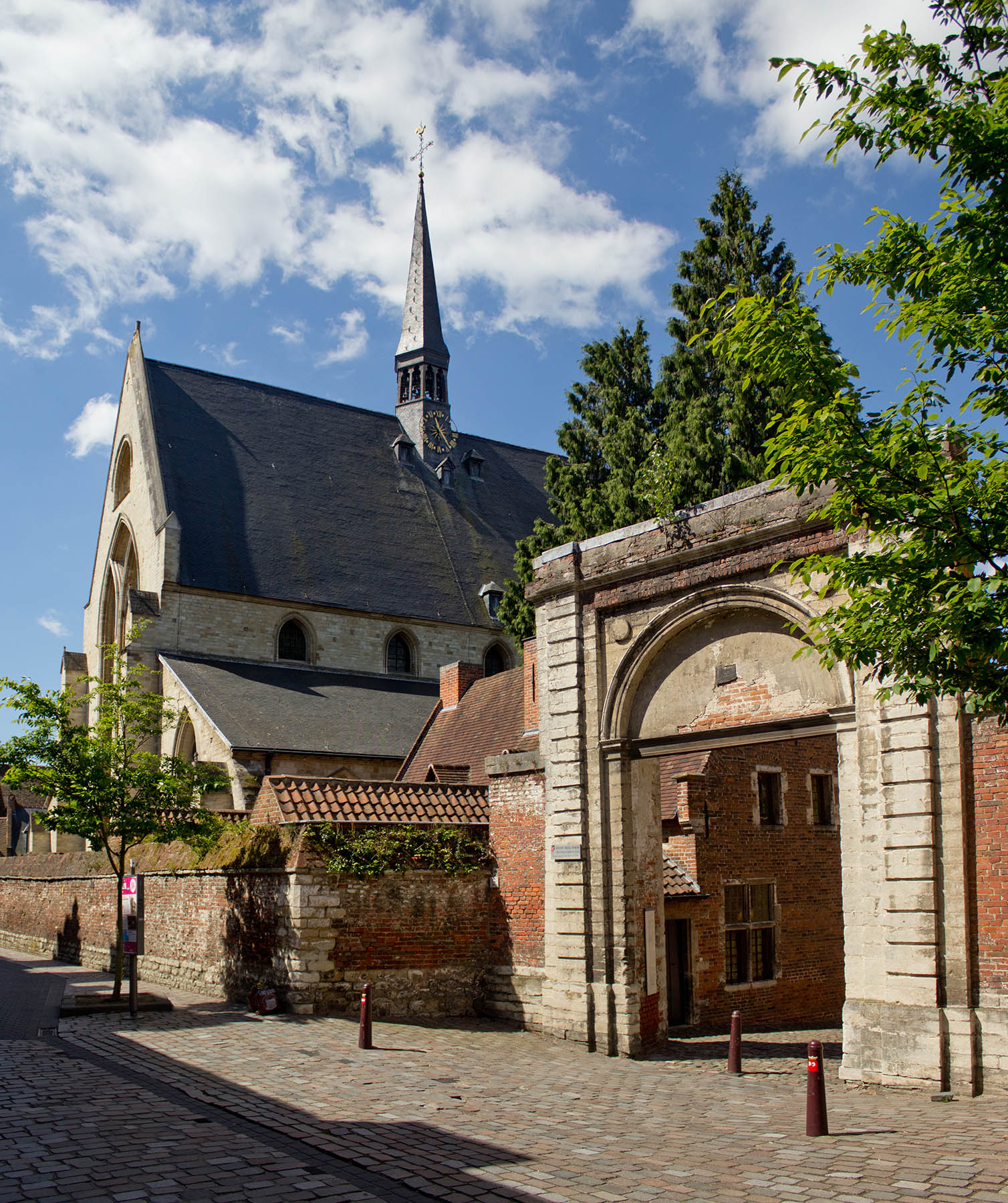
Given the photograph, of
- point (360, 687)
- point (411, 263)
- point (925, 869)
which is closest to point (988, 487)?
point (925, 869)

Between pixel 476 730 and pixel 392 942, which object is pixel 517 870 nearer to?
pixel 392 942

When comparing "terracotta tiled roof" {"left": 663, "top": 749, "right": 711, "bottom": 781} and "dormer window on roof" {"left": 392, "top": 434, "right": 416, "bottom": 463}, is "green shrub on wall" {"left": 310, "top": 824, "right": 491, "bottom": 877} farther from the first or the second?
"dormer window on roof" {"left": 392, "top": 434, "right": 416, "bottom": 463}

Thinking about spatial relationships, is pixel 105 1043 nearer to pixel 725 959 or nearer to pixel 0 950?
pixel 725 959

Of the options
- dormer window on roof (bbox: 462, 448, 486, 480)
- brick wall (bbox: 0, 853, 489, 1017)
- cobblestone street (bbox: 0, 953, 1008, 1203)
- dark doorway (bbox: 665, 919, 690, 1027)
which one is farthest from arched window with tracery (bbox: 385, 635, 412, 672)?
cobblestone street (bbox: 0, 953, 1008, 1203)

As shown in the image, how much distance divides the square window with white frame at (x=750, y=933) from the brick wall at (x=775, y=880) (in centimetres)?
12

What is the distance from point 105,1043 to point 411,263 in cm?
3936

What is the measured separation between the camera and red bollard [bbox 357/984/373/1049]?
1156 centimetres

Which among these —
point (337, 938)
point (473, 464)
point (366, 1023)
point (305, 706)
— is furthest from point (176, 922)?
point (473, 464)

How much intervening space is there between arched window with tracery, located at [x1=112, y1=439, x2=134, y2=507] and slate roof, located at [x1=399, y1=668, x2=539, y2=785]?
1685cm

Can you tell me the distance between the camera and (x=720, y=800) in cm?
1797

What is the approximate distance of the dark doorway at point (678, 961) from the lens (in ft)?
55.2

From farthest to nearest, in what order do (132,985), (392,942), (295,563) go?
(295,563), (392,942), (132,985)

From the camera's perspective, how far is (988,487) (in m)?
7.18

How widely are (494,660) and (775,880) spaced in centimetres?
1926
